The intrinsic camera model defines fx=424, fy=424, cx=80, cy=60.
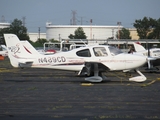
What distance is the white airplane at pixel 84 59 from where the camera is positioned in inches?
761

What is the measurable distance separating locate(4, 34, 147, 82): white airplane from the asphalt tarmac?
1147 millimetres

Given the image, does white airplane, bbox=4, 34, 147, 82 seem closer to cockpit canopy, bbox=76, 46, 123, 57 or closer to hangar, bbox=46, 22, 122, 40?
cockpit canopy, bbox=76, 46, 123, 57

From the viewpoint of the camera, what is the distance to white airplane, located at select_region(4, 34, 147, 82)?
63.4 ft

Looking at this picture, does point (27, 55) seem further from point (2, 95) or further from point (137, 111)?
point (137, 111)

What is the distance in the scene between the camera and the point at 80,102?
42.3 feet

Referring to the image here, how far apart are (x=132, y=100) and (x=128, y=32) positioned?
10662 centimetres

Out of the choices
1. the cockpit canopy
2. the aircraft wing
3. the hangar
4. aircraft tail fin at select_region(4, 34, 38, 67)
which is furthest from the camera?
the hangar

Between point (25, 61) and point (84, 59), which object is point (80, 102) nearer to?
point (84, 59)

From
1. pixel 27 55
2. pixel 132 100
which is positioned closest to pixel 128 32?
pixel 27 55

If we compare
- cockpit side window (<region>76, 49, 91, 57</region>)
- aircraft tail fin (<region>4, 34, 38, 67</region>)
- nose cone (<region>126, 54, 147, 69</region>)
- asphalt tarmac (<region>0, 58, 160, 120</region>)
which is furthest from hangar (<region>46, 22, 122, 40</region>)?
asphalt tarmac (<region>0, 58, 160, 120</region>)

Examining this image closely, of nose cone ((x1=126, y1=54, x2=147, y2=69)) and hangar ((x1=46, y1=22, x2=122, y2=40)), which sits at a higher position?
hangar ((x1=46, y1=22, x2=122, y2=40))

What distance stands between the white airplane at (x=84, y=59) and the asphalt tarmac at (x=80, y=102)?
1.15 metres

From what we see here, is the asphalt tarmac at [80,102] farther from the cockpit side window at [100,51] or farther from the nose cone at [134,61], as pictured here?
the cockpit side window at [100,51]

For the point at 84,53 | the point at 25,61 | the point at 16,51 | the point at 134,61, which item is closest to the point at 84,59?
the point at 84,53
